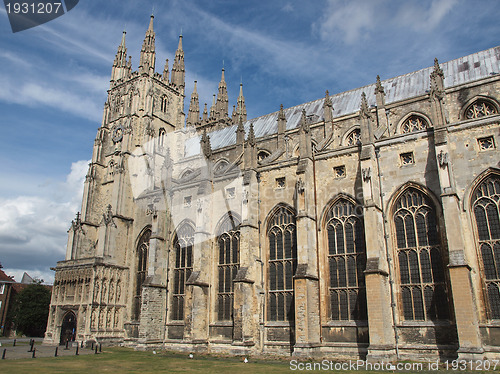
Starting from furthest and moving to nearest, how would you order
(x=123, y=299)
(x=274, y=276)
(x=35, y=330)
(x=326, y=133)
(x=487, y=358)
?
(x=35, y=330)
(x=123, y=299)
(x=326, y=133)
(x=274, y=276)
(x=487, y=358)

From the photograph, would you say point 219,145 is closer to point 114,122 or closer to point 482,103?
point 114,122

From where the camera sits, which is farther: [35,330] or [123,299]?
[35,330]

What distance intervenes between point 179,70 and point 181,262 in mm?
27931

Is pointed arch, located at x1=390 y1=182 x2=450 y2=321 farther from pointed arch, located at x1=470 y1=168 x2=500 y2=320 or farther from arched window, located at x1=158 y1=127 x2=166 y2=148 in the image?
arched window, located at x1=158 y1=127 x2=166 y2=148

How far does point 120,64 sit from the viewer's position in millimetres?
47000

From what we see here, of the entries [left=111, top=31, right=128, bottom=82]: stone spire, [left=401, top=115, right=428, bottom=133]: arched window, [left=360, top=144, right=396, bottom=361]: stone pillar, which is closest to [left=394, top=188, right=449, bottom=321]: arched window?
[left=360, top=144, right=396, bottom=361]: stone pillar

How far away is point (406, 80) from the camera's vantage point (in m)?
32.0

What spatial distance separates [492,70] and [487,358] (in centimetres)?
1972

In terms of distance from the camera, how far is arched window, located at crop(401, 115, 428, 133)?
27.8 m

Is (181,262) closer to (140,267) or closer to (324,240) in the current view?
(140,267)

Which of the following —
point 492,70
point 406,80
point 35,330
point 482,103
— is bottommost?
point 35,330

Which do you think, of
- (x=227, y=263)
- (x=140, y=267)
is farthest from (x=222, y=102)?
(x=227, y=263)

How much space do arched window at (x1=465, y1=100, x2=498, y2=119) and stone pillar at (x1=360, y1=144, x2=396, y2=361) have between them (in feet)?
31.5

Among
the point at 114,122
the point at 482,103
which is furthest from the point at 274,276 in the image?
the point at 114,122
